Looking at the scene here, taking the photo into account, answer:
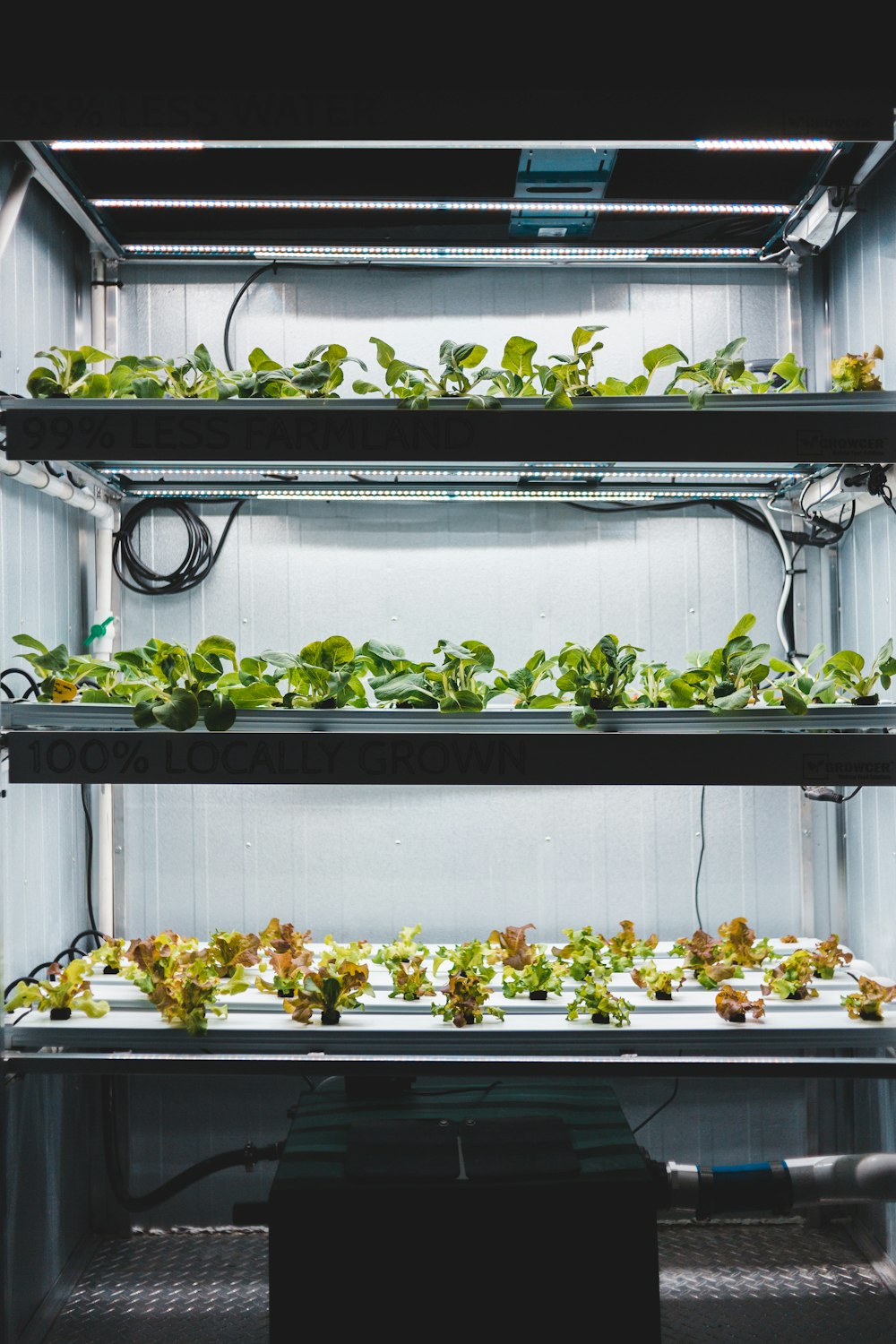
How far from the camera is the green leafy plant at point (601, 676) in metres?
1.72

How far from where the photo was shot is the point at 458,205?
1.96 metres

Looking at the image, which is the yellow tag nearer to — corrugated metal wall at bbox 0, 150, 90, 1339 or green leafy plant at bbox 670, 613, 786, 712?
corrugated metal wall at bbox 0, 150, 90, 1339

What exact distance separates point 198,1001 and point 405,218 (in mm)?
1821

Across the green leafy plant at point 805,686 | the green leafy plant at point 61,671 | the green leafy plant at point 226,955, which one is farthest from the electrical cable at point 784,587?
the green leafy plant at point 61,671

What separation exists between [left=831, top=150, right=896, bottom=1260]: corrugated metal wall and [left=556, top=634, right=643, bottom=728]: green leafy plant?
2.51ft

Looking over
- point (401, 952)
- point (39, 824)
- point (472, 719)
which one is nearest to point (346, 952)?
point (401, 952)

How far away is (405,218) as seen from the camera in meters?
2.02

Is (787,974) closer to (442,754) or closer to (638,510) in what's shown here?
(442,754)

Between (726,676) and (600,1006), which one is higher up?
(726,676)

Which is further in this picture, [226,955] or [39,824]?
[39,824]

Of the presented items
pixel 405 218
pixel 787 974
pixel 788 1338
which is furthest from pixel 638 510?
pixel 788 1338

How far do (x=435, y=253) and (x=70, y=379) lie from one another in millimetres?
934

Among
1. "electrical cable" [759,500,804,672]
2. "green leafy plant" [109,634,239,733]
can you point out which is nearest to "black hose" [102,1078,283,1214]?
"green leafy plant" [109,634,239,733]

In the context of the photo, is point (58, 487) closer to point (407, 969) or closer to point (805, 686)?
point (407, 969)
